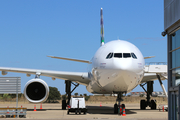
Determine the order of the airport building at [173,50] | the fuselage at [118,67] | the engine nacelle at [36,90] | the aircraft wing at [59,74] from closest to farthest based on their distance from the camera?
the airport building at [173,50]
the fuselage at [118,67]
the engine nacelle at [36,90]
the aircraft wing at [59,74]

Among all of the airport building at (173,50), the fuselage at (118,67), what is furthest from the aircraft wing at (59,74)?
the airport building at (173,50)

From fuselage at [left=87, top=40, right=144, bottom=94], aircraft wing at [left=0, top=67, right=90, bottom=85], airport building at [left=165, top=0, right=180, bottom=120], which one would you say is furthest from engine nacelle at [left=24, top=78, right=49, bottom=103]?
airport building at [left=165, top=0, right=180, bottom=120]

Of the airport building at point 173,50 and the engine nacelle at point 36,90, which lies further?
the engine nacelle at point 36,90

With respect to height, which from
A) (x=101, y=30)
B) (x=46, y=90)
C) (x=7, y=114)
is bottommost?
(x=7, y=114)

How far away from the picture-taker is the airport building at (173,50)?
31.7 ft

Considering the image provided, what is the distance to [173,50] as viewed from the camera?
10.2 meters

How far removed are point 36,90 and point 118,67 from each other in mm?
6217

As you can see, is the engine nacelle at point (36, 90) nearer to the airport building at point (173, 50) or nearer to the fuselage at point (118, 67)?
the fuselage at point (118, 67)

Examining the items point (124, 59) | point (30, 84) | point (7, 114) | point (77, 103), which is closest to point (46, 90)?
point (30, 84)

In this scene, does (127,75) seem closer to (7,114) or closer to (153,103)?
(7,114)

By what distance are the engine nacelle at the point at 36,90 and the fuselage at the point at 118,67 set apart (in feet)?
12.1

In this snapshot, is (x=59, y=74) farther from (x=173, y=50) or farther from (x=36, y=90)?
(x=173, y=50)

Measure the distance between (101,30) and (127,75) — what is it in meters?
13.8

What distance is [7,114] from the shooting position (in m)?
13.8
